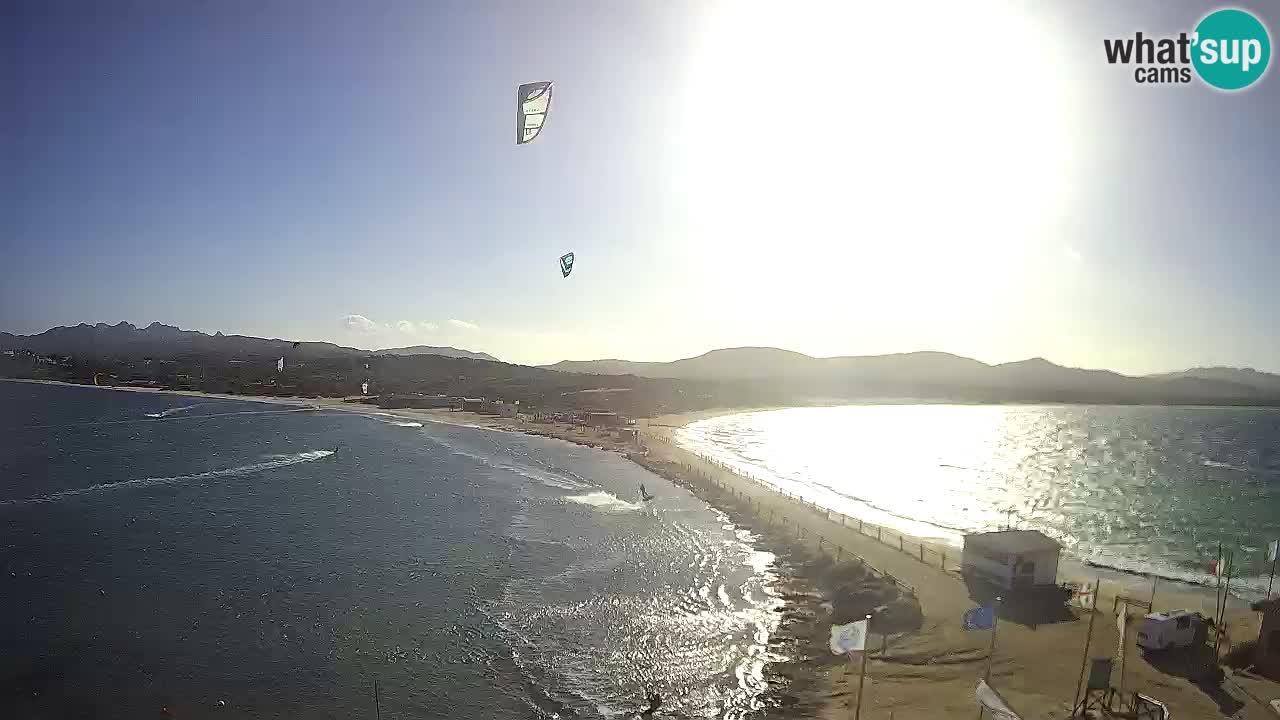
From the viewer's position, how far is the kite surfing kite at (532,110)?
56.5 feet

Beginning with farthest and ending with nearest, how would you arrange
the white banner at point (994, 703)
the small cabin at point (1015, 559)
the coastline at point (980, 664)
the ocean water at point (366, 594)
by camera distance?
the small cabin at point (1015, 559), the ocean water at point (366, 594), the coastline at point (980, 664), the white banner at point (994, 703)

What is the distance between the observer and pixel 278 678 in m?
19.2

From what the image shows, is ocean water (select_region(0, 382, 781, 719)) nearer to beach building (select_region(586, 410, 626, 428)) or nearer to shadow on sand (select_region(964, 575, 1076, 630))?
shadow on sand (select_region(964, 575, 1076, 630))

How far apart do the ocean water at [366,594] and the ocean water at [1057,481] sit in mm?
16808

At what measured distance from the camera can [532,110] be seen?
17562mm

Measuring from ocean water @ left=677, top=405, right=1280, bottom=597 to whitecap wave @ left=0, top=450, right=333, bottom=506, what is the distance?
3802cm

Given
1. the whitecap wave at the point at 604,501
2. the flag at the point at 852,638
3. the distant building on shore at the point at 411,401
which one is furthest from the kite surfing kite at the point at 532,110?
the distant building on shore at the point at 411,401

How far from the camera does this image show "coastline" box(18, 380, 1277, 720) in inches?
665

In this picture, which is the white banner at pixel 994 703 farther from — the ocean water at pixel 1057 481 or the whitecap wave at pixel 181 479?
the whitecap wave at pixel 181 479

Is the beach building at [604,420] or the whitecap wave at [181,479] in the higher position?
the beach building at [604,420]

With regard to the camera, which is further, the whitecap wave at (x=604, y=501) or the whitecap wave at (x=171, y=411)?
the whitecap wave at (x=171, y=411)

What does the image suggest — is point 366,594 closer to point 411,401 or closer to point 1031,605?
point 1031,605

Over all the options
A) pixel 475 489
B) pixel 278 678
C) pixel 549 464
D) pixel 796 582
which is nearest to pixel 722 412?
pixel 549 464

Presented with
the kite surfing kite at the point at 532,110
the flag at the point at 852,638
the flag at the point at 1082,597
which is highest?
the kite surfing kite at the point at 532,110
